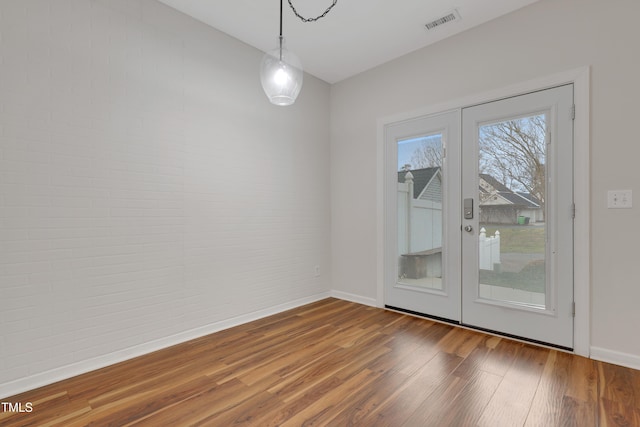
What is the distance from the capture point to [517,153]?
2.70 meters

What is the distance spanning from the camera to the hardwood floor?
5.56 ft

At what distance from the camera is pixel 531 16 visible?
261cm

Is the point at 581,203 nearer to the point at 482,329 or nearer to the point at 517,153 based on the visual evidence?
the point at 517,153

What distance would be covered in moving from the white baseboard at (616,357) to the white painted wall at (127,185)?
2802 millimetres

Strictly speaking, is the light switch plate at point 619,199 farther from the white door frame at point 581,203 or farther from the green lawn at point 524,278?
the green lawn at point 524,278

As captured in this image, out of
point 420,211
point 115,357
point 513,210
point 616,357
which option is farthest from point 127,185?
point 616,357

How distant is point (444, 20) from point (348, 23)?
875 mm

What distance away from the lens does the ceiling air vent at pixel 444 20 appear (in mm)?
2744

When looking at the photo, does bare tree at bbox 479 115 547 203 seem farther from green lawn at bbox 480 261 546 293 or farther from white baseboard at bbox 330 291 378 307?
white baseboard at bbox 330 291 378 307

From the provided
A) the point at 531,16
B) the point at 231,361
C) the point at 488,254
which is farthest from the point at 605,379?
the point at 531,16

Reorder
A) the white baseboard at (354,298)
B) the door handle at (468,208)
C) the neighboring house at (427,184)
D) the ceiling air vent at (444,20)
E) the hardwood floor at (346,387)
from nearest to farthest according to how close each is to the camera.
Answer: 1. the hardwood floor at (346,387)
2. the ceiling air vent at (444,20)
3. the door handle at (468,208)
4. the neighboring house at (427,184)
5. the white baseboard at (354,298)

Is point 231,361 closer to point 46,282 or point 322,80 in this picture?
point 46,282

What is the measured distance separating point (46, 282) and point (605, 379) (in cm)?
375

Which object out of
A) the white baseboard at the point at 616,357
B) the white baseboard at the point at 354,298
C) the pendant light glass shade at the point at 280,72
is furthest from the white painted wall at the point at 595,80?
the white baseboard at the point at 354,298
